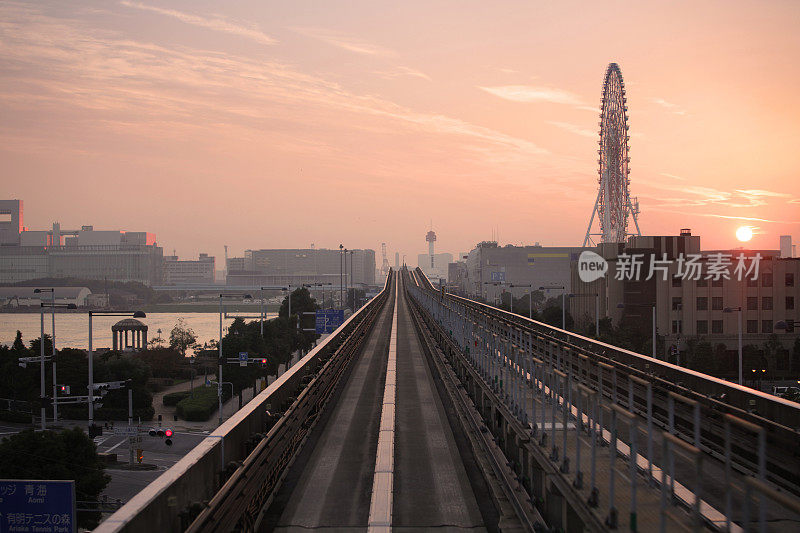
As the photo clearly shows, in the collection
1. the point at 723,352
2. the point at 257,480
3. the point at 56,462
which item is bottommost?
the point at 56,462

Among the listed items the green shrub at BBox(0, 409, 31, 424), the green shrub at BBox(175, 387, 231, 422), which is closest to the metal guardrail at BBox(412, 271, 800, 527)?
the green shrub at BBox(175, 387, 231, 422)

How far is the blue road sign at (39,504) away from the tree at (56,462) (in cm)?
1487

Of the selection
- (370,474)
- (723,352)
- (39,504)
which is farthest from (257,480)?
(723,352)

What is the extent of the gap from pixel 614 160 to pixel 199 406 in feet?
174

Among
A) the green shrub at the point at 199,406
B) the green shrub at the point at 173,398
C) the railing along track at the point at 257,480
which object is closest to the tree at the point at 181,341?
the green shrub at the point at 173,398

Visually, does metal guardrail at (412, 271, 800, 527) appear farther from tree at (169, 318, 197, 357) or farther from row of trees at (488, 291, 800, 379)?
tree at (169, 318, 197, 357)

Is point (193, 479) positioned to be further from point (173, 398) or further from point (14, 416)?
point (173, 398)

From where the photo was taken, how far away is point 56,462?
82.7ft

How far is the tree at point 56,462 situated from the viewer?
24.9 metres

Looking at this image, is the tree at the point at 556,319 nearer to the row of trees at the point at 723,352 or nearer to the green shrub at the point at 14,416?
the row of trees at the point at 723,352

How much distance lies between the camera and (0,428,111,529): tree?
24.9 m

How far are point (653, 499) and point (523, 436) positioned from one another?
3.76 meters

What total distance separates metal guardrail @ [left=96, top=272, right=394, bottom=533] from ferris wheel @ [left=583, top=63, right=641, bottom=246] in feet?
218

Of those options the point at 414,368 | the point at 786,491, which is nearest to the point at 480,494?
the point at 786,491
